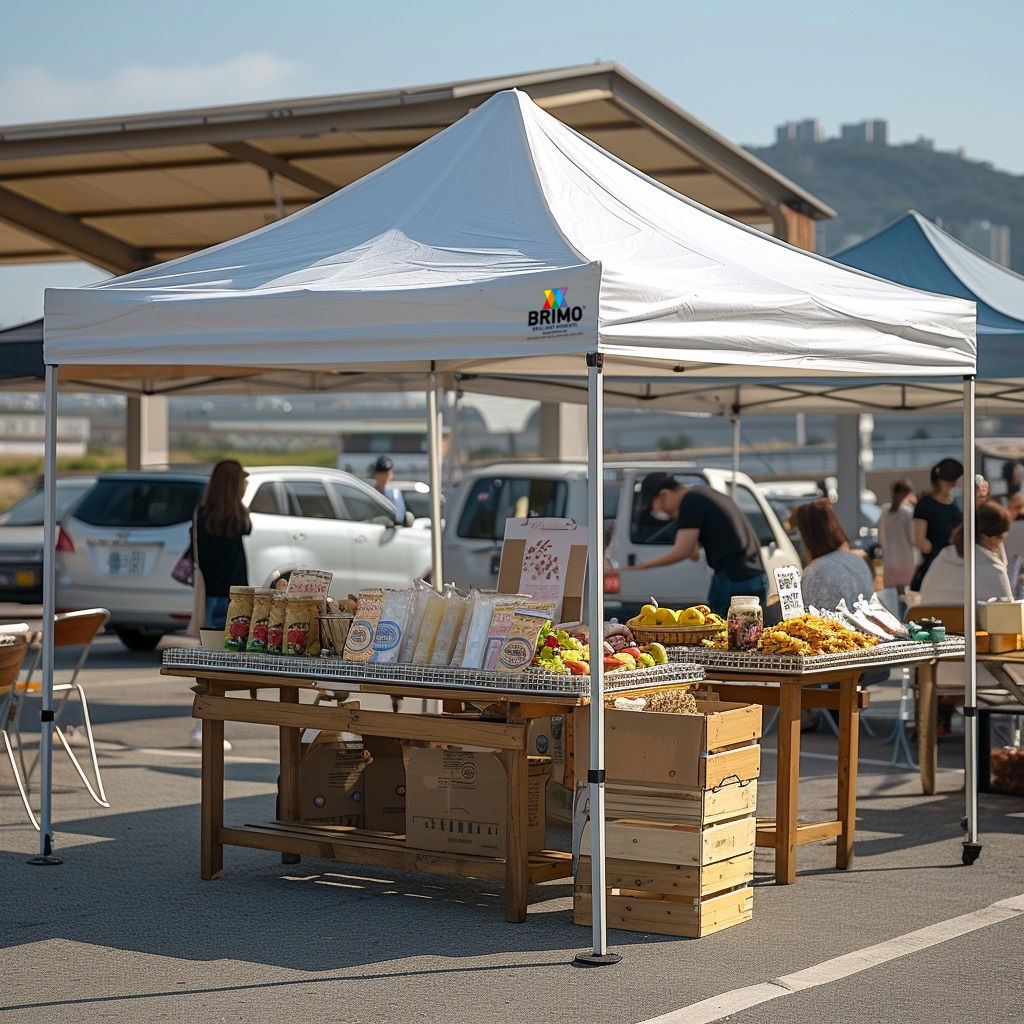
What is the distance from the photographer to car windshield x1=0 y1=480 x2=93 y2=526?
1670 centimetres

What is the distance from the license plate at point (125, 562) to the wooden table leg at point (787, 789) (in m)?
8.83

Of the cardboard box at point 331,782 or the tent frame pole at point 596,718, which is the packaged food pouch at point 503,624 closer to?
the tent frame pole at point 596,718

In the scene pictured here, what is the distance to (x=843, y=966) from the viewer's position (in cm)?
560

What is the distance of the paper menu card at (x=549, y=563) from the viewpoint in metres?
7.48

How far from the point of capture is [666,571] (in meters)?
13.9

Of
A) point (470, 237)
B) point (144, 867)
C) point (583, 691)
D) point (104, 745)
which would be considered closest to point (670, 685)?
point (583, 691)

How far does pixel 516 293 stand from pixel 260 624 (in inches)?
80.9

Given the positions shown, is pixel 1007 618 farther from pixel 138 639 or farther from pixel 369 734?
pixel 138 639

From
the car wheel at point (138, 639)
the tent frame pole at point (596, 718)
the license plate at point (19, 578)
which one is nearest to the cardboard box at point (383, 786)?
the tent frame pole at point (596, 718)

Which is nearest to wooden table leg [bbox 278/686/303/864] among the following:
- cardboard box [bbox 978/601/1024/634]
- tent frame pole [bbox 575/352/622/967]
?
tent frame pole [bbox 575/352/622/967]

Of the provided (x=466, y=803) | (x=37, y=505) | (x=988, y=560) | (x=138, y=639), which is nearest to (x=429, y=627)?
(x=466, y=803)

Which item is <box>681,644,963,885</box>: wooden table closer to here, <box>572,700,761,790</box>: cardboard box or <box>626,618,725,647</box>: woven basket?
<box>626,618,725,647</box>: woven basket

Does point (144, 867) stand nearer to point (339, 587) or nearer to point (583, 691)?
point (583, 691)

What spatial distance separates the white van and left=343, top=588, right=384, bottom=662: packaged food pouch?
22.5ft
